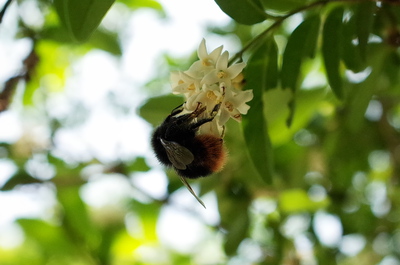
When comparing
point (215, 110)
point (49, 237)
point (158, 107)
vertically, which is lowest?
point (49, 237)

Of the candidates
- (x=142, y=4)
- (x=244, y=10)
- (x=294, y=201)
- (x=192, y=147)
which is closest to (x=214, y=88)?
(x=192, y=147)

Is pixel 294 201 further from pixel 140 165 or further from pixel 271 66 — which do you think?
pixel 271 66

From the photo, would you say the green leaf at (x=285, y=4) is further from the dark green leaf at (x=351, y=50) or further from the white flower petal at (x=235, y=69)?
the white flower petal at (x=235, y=69)

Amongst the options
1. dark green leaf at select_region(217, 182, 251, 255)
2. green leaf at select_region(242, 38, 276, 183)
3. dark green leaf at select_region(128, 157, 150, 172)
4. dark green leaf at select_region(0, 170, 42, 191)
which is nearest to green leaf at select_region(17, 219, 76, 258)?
dark green leaf at select_region(0, 170, 42, 191)

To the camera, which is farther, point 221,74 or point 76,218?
point 76,218

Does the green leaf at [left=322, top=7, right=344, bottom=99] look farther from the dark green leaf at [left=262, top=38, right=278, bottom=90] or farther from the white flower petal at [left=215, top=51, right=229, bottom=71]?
the white flower petal at [left=215, top=51, right=229, bottom=71]

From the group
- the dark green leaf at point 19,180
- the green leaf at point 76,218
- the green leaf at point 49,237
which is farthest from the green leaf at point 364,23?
the green leaf at point 49,237
